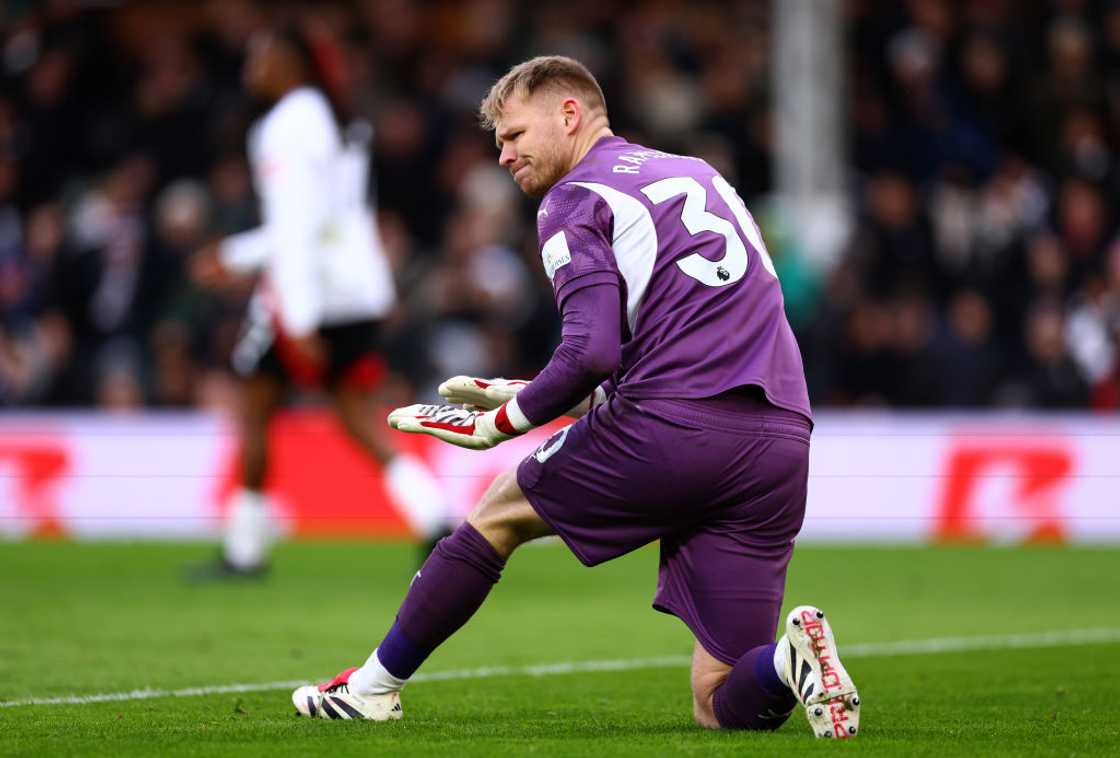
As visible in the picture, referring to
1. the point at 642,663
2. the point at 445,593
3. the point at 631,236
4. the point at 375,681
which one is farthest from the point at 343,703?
the point at 642,663

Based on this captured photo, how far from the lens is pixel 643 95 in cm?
1702

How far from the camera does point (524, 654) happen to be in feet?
24.8

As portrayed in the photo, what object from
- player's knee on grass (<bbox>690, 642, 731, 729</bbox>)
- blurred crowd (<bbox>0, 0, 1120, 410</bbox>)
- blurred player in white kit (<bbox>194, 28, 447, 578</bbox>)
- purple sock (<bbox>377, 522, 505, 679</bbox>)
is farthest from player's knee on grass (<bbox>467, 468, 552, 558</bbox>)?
blurred crowd (<bbox>0, 0, 1120, 410</bbox>)

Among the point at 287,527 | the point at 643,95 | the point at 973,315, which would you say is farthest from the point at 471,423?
the point at 643,95

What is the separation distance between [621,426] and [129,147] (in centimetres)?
1273

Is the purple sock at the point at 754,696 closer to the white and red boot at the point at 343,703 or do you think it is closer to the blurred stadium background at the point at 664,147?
the white and red boot at the point at 343,703

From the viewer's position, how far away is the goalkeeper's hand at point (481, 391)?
205 inches

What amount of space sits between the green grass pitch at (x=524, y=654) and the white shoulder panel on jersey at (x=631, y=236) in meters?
1.25

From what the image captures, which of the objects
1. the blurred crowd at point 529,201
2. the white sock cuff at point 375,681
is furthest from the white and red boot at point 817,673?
the blurred crowd at point 529,201

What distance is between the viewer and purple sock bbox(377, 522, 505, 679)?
5254 millimetres

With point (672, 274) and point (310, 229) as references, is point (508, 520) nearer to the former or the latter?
point (672, 274)

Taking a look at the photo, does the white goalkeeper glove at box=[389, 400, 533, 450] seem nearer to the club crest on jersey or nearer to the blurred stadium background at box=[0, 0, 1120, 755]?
the club crest on jersey

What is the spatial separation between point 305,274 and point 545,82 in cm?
459

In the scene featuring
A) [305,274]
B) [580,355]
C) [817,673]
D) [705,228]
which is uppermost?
[705,228]
